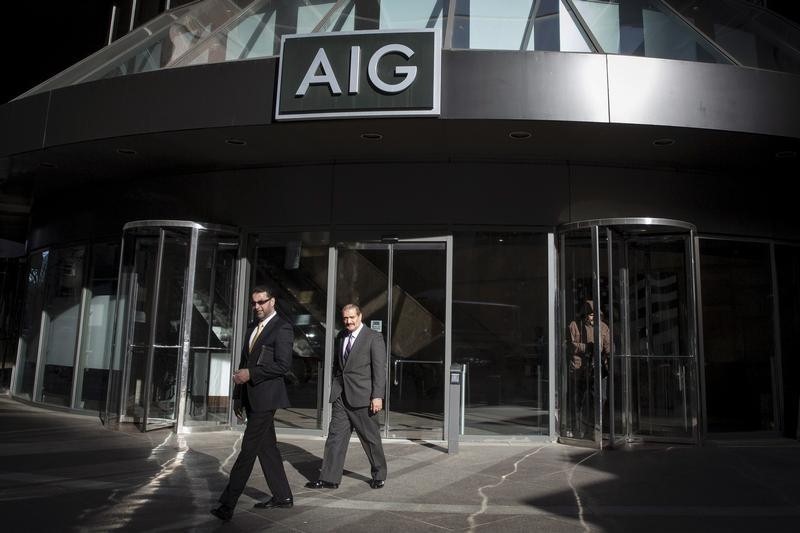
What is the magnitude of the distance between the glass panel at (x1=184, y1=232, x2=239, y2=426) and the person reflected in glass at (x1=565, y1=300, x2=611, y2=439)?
207 inches

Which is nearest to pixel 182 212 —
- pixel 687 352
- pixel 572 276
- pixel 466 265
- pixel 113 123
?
pixel 113 123

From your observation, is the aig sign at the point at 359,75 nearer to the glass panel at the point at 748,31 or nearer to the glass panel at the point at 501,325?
the glass panel at the point at 501,325

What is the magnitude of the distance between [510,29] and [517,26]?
147 mm

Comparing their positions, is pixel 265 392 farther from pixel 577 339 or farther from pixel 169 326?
pixel 577 339

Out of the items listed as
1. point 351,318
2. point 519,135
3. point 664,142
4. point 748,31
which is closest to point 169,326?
point 351,318

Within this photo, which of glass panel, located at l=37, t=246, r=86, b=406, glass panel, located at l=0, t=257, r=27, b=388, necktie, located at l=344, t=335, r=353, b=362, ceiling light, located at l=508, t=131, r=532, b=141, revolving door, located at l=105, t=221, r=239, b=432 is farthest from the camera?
glass panel, located at l=0, t=257, r=27, b=388

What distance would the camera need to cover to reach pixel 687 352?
9359 millimetres

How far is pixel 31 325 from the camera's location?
1377 cm

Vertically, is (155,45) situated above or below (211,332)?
above

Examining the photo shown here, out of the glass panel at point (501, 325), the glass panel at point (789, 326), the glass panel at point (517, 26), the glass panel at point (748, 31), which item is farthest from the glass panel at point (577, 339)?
the glass panel at point (748, 31)

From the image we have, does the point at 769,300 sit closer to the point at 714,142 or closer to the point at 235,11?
the point at 714,142

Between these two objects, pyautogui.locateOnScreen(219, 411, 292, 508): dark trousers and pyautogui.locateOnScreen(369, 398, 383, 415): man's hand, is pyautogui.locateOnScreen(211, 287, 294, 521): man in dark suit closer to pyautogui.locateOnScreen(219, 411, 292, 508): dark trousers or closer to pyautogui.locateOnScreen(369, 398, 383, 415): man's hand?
pyautogui.locateOnScreen(219, 411, 292, 508): dark trousers

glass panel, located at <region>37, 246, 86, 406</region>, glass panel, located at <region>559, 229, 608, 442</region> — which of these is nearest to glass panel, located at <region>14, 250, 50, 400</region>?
glass panel, located at <region>37, 246, 86, 406</region>

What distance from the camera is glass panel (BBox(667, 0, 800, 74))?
9.81 m
